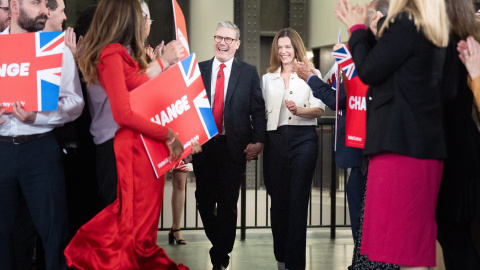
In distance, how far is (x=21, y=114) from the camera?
11.6 feet

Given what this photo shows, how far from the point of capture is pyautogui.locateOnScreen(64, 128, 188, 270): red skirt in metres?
3.81

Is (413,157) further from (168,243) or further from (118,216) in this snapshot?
(168,243)

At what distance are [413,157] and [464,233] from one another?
1.81 feet

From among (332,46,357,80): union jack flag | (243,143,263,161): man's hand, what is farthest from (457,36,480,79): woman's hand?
(243,143,263,161): man's hand

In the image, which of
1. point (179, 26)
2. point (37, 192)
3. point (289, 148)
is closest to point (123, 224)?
point (37, 192)

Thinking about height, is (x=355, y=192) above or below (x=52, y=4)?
below

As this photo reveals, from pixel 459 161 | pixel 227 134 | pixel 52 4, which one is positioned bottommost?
pixel 227 134

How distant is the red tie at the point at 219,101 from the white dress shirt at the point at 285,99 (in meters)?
0.34

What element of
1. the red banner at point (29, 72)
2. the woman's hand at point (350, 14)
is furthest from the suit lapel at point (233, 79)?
the woman's hand at point (350, 14)

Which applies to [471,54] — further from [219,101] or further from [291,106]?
[219,101]

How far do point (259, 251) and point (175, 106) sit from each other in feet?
8.66

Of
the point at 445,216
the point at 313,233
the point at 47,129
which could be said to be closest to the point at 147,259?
the point at 47,129

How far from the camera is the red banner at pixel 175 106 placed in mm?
3754

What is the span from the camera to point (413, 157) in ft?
10.2
